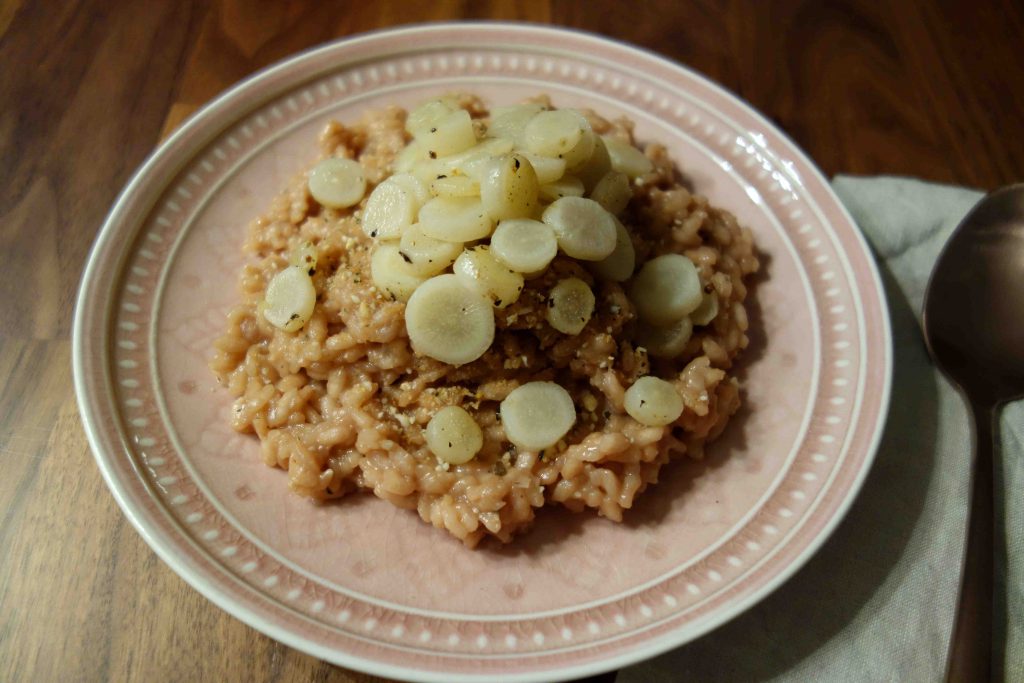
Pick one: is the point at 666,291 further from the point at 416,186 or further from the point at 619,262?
the point at 416,186

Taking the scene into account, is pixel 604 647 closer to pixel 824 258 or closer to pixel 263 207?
pixel 824 258

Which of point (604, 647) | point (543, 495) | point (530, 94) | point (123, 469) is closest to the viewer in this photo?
point (604, 647)

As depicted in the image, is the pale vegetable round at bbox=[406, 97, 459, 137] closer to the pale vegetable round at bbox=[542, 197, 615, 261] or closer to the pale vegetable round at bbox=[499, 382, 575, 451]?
the pale vegetable round at bbox=[542, 197, 615, 261]

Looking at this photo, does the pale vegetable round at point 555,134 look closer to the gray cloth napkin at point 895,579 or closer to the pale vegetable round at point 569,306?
the pale vegetable round at point 569,306

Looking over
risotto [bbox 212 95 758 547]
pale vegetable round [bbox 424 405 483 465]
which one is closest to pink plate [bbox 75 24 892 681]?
risotto [bbox 212 95 758 547]

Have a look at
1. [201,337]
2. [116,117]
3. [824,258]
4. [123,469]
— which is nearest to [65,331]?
[201,337]

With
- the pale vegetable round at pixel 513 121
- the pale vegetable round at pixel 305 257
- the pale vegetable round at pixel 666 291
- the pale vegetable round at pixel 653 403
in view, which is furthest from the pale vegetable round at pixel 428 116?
the pale vegetable round at pixel 653 403
